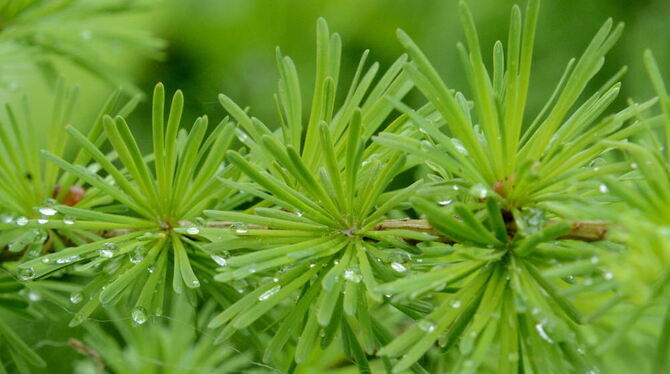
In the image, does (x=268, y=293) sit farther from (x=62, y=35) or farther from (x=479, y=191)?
(x=62, y=35)

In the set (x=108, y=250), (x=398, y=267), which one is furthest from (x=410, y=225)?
(x=108, y=250)

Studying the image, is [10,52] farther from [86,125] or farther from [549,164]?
[86,125]

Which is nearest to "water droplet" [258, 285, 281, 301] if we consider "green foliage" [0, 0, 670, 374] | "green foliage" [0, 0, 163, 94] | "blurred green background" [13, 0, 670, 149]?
"green foliage" [0, 0, 670, 374]

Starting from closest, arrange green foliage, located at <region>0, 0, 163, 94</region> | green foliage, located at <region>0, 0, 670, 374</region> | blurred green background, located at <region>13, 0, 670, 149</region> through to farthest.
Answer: green foliage, located at <region>0, 0, 670, 374</region> < green foliage, located at <region>0, 0, 163, 94</region> < blurred green background, located at <region>13, 0, 670, 149</region>

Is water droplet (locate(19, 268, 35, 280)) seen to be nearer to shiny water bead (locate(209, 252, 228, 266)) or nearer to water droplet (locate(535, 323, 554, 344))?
shiny water bead (locate(209, 252, 228, 266))

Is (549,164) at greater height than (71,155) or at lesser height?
lesser

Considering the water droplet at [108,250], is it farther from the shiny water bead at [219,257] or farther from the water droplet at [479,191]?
the water droplet at [479,191]

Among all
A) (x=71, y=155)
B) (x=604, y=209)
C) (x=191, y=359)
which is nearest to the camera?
(x=604, y=209)

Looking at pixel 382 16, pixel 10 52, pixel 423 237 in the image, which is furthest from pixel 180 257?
pixel 382 16
